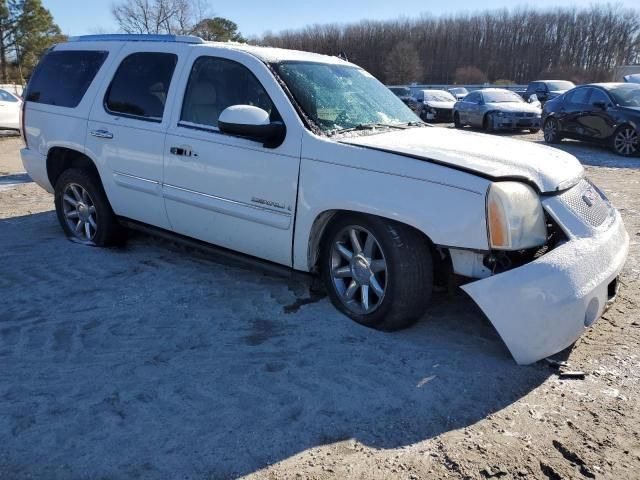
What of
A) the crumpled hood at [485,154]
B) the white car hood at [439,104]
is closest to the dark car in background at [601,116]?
the white car hood at [439,104]

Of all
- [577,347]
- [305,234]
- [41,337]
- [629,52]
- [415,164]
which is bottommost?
[41,337]

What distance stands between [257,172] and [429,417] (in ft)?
6.62

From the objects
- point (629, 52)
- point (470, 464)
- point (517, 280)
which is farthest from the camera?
point (629, 52)

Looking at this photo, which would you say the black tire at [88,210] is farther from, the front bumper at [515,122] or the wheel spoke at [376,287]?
the front bumper at [515,122]

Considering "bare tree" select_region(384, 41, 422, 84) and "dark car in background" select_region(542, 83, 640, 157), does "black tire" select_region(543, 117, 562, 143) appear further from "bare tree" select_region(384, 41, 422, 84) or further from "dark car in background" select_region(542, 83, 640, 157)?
"bare tree" select_region(384, 41, 422, 84)

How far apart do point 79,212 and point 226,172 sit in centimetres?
225

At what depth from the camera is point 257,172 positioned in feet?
12.9

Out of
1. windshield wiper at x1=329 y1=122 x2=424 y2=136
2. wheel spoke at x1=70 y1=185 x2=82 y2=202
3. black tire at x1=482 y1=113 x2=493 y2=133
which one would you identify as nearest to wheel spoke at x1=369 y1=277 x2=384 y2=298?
windshield wiper at x1=329 y1=122 x2=424 y2=136

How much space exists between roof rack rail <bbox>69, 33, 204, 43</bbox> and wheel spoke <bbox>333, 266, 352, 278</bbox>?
2.22 m

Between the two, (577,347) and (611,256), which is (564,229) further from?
(577,347)

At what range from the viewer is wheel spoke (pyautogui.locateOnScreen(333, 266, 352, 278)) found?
12.3ft

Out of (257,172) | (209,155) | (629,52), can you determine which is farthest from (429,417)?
(629,52)

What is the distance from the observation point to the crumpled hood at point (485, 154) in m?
3.26

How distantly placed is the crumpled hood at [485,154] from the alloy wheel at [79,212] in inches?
117
